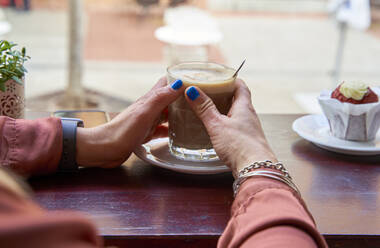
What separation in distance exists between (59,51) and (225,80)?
12.6 ft

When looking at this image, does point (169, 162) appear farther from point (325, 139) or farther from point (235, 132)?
point (325, 139)

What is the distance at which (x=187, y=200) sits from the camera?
88 centimetres

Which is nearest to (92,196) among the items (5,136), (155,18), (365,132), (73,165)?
(73,165)

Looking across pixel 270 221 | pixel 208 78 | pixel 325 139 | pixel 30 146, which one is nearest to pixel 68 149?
pixel 30 146

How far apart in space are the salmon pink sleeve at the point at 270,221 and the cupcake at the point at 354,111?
420 mm

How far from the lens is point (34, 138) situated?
2.98 ft

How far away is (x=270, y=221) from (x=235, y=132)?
261 mm

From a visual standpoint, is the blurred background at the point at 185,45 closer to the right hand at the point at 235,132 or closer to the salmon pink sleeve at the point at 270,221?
the right hand at the point at 235,132

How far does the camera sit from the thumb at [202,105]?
93cm

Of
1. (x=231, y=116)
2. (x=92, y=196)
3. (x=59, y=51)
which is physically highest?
(x=231, y=116)

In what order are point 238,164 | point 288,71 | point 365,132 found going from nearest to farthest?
point 238,164 < point 365,132 < point 288,71

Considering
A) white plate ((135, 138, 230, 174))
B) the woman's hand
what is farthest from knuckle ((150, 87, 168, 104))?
white plate ((135, 138, 230, 174))

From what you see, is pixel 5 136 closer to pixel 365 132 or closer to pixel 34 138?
pixel 34 138

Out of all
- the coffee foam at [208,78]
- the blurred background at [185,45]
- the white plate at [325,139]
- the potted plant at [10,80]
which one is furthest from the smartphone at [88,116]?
the blurred background at [185,45]
